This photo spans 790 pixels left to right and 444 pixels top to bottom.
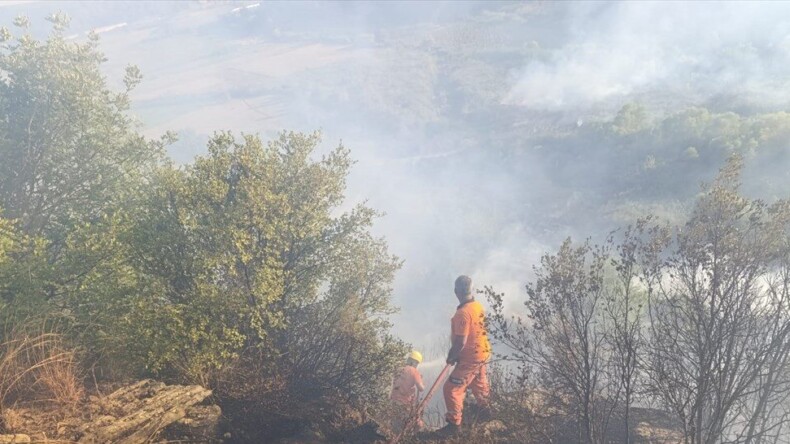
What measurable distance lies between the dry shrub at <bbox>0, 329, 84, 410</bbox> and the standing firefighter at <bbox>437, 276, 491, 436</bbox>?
451 centimetres

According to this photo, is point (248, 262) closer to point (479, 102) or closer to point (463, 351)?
point (463, 351)

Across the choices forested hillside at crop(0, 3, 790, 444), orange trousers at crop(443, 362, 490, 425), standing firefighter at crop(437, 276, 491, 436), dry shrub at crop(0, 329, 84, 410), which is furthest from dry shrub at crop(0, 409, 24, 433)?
orange trousers at crop(443, 362, 490, 425)

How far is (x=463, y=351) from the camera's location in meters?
8.47

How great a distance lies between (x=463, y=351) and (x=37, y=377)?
518 centimetres

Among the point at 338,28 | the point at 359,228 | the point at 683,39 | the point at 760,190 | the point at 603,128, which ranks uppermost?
the point at 338,28

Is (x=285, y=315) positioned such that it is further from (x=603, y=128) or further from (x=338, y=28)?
(x=338, y=28)

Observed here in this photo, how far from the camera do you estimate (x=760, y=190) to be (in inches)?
954

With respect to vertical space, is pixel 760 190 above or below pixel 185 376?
above

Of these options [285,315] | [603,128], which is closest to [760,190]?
[603,128]

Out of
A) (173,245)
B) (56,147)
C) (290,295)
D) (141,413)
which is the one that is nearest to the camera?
(141,413)

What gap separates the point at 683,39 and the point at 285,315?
66803mm

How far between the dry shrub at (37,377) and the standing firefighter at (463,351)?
4.51 meters

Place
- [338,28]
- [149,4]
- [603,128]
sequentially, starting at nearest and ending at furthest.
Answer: [603,128], [338,28], [149,4]

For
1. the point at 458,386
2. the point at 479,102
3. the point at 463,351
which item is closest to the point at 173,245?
the point at 463,351
